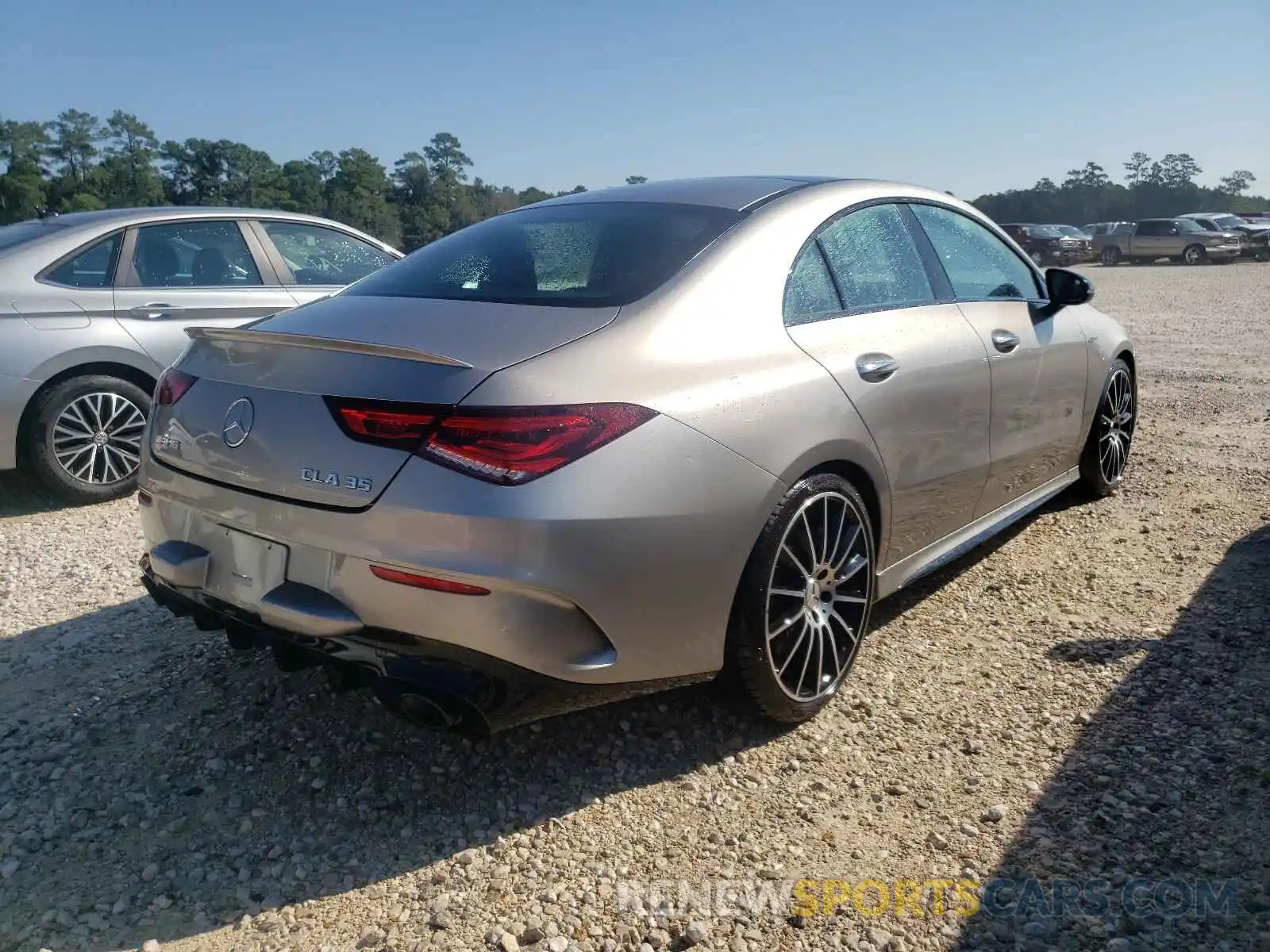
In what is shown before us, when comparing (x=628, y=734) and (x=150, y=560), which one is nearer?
(x=150, y=560)

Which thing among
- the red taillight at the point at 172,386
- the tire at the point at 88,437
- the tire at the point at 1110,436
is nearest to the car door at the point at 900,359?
the tire at the point at 1110,436

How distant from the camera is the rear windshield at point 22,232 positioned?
562 centimetres

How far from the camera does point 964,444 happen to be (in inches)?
140

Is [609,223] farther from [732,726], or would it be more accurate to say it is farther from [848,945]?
[848,945]

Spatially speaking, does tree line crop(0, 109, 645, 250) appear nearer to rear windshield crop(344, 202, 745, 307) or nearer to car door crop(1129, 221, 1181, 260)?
rear windshield crop(344, 202, 745, 307)

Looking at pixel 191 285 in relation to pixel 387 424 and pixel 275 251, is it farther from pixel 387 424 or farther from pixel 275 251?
pixel 387 424

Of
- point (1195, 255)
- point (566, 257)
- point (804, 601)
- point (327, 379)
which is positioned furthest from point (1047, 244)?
point (327, 379)

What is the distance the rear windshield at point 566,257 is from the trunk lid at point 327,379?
135mm

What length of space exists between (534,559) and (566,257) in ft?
3.98

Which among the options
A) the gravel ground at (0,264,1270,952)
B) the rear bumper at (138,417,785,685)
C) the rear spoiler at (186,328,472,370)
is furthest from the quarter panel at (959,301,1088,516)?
the rear spoiler at (186,328,472,370)

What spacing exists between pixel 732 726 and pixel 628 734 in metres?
0.31

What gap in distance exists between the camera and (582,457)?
2270 millimetres

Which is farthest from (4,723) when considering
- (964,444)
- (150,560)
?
(964,444)

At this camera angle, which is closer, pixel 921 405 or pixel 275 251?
pixel 921 405
